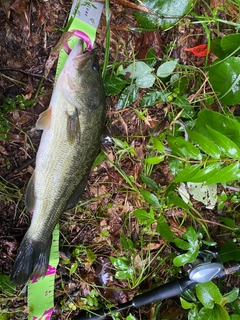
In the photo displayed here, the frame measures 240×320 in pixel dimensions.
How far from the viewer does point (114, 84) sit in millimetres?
2258

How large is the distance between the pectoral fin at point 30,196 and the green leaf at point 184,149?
84cm

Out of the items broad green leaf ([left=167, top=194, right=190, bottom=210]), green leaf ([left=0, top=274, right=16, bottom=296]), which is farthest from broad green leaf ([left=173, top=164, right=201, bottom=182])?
green leaf ([left=0, top=274, right=16, bottom=296])

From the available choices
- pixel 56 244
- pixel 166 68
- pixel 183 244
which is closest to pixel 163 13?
pixel 166 68

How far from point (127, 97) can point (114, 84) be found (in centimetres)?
12

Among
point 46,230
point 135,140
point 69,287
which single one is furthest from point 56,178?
point 69,287

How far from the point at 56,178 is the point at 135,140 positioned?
692 mm

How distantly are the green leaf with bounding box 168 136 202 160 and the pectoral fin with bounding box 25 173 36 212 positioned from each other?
838mm

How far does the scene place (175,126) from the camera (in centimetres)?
242

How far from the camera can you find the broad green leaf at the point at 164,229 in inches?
90.0

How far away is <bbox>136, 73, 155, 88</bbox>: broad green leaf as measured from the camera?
2287mm

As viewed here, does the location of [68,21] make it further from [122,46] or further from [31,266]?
[31,266]

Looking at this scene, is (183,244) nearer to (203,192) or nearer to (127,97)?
(203,192)

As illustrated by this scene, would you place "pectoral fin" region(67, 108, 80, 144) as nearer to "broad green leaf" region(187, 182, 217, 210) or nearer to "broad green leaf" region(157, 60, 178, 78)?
"broad green leaf" region(157, 60, 178, 78)

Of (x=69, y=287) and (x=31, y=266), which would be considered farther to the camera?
(x=69, y=287)
